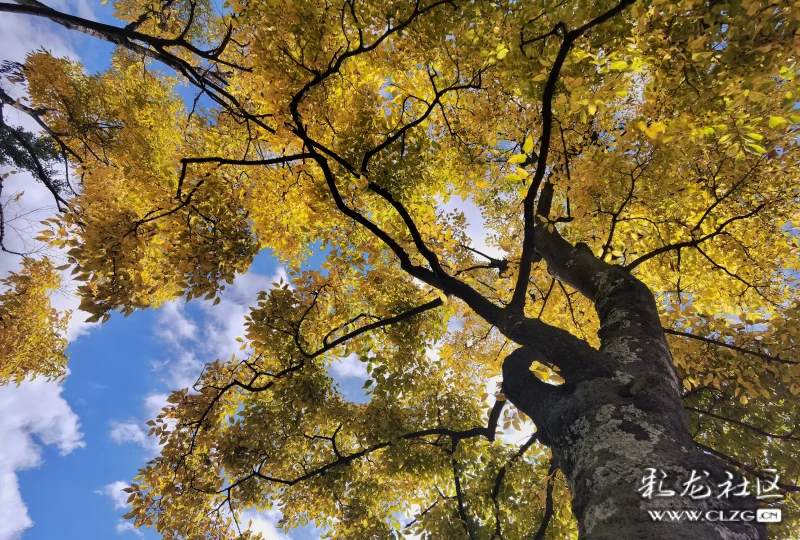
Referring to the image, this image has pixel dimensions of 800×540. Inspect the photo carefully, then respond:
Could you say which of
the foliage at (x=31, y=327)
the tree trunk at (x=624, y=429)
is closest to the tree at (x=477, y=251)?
the tree trunk at (x=624, y=429)

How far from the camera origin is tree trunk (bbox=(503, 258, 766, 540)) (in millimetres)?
1711

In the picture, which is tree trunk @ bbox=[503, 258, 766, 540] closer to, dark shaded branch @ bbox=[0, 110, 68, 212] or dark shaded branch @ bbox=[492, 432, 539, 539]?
dark shaded branch @ bbox=[492, 432, 539, 539]

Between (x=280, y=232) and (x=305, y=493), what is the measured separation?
499 cm

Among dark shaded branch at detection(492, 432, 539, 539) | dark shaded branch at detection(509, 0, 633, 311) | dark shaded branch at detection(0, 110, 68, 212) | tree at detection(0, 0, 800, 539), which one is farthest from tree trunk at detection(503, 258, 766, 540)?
dark shaded branch at detection(0, 110, 68, 212)

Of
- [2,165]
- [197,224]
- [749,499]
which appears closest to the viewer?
[749,499]

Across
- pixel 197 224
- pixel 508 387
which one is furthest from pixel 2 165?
pixel 508 387

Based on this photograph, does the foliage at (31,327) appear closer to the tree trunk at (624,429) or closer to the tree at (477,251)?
the tree at (477,251)

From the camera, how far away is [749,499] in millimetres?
1849

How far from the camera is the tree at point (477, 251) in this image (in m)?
2.66

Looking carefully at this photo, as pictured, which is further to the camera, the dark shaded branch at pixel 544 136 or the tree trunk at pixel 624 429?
the dark shaded branch at pixel 544 136

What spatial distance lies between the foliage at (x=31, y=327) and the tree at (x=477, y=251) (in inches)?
151

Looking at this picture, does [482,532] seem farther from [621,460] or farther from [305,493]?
[621,460]

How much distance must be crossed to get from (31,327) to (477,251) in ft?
41.6

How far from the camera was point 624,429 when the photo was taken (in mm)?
2191
